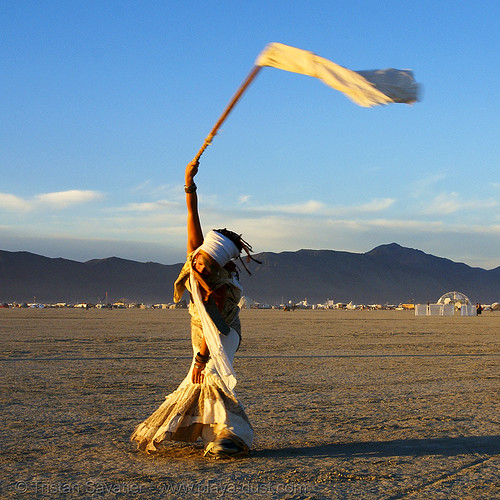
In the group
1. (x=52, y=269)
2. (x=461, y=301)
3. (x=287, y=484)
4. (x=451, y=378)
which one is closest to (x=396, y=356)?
(x=451, y=378)

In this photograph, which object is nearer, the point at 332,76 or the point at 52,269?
the point at 332,76

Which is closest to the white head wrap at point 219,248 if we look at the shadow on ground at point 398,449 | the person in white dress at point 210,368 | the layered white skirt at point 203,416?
the person in white dress at point 210,368

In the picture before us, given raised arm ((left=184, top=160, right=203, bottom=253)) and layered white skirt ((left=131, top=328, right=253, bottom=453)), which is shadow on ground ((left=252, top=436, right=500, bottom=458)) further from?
raised arm ((left=184, top=160, right=203, bottom=253))

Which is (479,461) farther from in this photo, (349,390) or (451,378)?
(451,378)

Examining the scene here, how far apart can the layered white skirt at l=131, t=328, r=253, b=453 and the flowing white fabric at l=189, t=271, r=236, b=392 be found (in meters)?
0.14

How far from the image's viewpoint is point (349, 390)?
9.54m

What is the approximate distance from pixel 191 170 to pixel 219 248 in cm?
66

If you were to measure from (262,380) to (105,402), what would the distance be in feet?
10.2

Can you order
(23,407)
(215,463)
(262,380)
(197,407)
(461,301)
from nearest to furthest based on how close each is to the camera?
(215,463)
(197,407)
(23,407)
(262,380)
(461,301)

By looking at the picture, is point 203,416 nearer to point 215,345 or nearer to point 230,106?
point 215,345

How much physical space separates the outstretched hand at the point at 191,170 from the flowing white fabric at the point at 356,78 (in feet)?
3.53

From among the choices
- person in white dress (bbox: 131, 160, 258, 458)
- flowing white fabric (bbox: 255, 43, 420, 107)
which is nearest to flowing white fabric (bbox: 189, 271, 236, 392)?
person in white dress (bbox: 131, 160, 258, 458)

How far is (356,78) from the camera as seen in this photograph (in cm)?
452

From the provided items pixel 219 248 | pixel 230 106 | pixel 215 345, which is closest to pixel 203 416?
pixel 215 345
